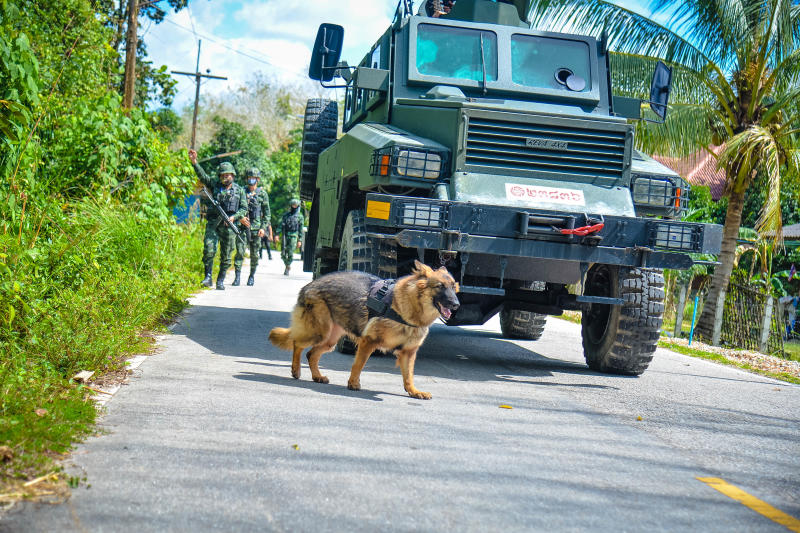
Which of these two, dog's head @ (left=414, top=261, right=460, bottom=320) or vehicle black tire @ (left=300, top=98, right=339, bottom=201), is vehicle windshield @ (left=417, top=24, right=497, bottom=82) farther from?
vehicle black tire @ (left=300, top=98, right=339, bottom=201)

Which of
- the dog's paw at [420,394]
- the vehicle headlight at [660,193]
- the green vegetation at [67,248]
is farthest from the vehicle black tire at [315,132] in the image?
the dog's paw at [420,394]

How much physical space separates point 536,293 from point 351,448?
4.12 meters

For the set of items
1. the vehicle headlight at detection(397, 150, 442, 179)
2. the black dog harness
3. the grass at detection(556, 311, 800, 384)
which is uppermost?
the vehicle headlight at detection(397, 150, 442, 179)

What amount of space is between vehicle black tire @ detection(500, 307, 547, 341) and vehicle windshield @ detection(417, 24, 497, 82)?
11.9ft

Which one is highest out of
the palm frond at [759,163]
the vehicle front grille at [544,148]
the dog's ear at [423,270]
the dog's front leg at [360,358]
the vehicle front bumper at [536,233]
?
the palm frond at [759,163]

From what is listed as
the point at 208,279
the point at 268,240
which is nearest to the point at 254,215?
the point at 208,279

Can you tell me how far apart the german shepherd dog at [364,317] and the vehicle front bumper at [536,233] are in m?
0.64

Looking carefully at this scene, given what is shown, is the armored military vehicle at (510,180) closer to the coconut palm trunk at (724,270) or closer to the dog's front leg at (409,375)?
the dog's front leg at (409,375)

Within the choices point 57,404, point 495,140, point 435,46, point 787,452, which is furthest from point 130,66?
point 787,452

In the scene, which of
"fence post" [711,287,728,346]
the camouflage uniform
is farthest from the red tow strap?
the camouflage uniform

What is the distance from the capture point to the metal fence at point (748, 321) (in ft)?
45.4

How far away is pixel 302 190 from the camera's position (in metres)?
12.4

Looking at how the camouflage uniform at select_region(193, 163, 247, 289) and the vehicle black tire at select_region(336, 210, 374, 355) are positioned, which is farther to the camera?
the camouflage uniform at select_region(193, 163, 247, 289)

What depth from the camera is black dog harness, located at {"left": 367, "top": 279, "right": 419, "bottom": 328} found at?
604cm
